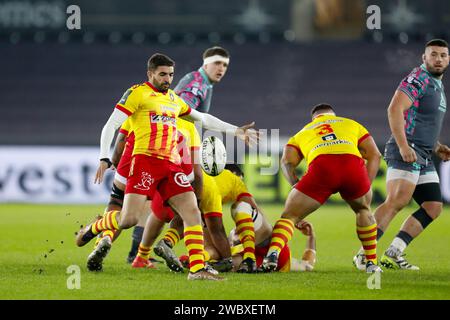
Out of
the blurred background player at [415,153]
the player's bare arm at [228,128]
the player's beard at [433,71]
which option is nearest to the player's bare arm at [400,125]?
the blurred background player at [415,153]

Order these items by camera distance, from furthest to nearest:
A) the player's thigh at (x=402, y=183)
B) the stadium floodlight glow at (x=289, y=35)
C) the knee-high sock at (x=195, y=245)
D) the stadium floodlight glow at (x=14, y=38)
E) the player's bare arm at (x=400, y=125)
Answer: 1. the stadium floodlight glow at (x=14, y=38)
2. the stadium floodlight glow at (x=289, y=35)
3. the player's thigh at (x=402, y=183)
4. the player's bare arm at (x=400, y=125)
5. the knee-high sock at (x=195, y=245)

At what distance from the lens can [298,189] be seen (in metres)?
7.89

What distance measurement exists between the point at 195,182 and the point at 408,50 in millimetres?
15489

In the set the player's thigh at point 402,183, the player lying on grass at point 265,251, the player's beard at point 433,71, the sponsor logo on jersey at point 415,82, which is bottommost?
the player lying on grass at point 265,251

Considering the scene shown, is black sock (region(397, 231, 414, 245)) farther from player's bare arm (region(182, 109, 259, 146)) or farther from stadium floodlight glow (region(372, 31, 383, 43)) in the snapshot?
stadium floodlight glow (region(372, 31, 383, 43))

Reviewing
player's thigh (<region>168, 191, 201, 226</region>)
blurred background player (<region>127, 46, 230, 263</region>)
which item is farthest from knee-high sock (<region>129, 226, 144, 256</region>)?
player's thigh (<region>168, 191, 201, 226</region>)

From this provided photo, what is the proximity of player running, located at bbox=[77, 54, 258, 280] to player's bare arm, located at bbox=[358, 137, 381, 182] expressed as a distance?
1.64 meters

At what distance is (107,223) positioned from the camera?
788 cm

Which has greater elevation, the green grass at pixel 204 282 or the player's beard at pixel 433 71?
the player's beard at pixel 433 71

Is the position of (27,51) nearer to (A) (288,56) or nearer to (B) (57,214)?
(A) (288,56)

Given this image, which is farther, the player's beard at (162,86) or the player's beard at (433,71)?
the player's beard at (433,71)

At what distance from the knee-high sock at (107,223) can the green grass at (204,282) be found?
38 cm

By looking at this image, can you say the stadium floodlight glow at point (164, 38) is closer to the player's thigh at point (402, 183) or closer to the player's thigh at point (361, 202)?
the player's thigh at point (402, 183)

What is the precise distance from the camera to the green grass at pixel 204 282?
6531 millimetres
